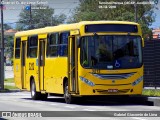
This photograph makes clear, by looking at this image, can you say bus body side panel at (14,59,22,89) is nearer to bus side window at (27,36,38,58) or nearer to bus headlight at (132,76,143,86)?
bus side window at (27,36,38,58)

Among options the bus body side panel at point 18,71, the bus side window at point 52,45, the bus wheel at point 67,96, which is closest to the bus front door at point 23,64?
the bus body side panel at point 18,71

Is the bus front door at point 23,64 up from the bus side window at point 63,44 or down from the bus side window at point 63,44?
down

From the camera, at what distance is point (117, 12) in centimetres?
6819

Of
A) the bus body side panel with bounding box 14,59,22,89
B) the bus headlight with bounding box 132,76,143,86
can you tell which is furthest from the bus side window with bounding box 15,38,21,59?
the bus headlight with bounding box 132,76,143,86

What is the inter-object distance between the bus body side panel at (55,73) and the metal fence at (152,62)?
27.2 ft

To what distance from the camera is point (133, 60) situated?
24.3 metres

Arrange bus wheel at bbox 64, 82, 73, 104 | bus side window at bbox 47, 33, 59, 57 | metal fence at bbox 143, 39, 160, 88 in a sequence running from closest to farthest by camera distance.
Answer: bus wheel at bbox 64, 82, 73, 104 → bus side window at bbox 47, 33, 59, 57 → metal fence at bbox 143, 39, 160, 88

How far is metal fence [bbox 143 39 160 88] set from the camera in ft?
112

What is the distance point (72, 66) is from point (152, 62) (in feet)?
36.3

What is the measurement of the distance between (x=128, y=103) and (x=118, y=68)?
6.39 ft

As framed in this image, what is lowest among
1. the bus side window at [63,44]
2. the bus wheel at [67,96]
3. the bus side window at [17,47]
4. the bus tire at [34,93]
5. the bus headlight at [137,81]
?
the bus tire at [34,93]

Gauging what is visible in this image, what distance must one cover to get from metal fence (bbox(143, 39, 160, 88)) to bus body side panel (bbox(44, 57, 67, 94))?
828 centimetres

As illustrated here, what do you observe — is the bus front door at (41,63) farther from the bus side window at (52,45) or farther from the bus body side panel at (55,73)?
the bus side window at (52,45)

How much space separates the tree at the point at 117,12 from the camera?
221ft
